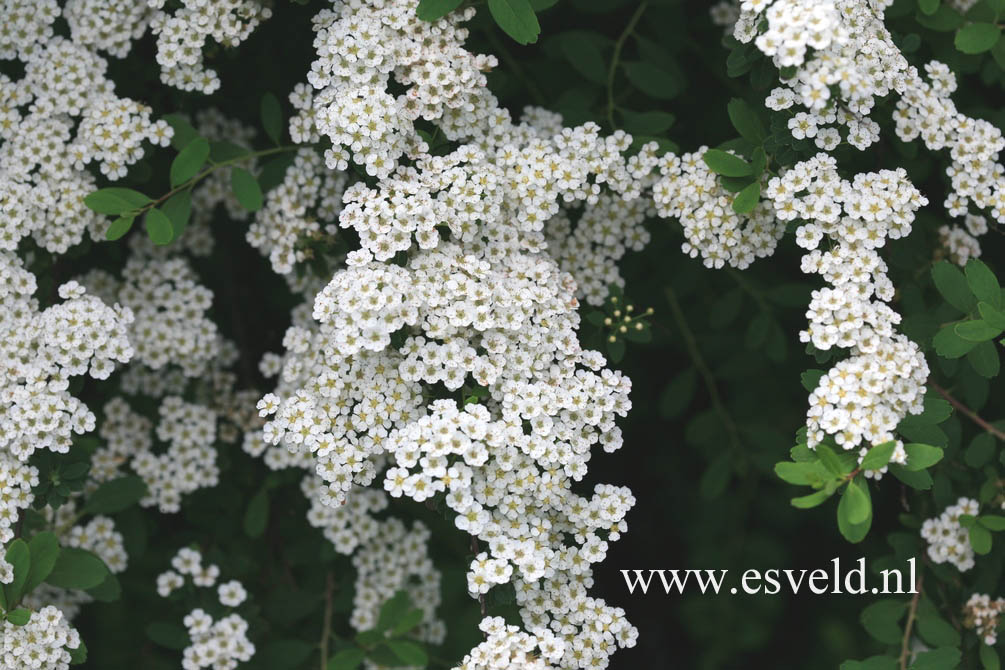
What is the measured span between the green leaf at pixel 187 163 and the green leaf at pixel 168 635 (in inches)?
53.9

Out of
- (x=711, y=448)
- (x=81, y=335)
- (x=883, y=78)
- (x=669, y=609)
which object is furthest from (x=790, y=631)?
(x=81, y=335)

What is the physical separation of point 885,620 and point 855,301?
1059 mm

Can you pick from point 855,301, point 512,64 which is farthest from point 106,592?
point 855,301

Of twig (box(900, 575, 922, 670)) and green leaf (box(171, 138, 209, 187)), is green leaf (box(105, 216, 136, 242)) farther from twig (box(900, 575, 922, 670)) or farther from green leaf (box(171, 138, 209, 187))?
twig (box(900, 575, 922, 670))

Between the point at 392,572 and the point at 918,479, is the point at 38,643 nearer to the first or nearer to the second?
the point at 392,572

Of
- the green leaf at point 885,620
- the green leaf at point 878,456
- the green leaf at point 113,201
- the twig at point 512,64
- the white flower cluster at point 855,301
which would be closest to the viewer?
the green leaf at point 878,456

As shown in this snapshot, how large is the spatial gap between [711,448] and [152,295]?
2.07 m

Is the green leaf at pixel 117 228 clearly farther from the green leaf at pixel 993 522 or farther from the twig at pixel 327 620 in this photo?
the green leaf at pixel 993 522

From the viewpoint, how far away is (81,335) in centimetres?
292

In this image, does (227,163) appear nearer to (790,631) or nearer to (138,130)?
(138,130)

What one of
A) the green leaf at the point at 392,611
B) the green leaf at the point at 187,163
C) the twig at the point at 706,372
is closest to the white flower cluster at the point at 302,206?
the green leaf at the point at 187,163

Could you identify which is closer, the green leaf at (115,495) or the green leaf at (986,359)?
the green leaf at (986,359)

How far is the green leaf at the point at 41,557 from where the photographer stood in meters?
2.77

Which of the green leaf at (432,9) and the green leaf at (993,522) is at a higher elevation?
the green leaf at (432,9)
